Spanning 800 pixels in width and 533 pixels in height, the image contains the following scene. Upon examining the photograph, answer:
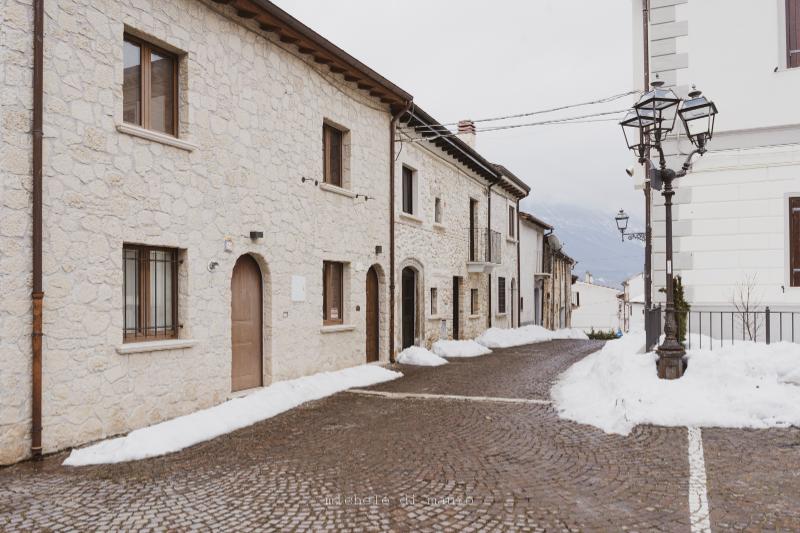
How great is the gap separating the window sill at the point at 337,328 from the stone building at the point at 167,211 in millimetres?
47

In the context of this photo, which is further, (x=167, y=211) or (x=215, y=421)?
(x=167, y=211)

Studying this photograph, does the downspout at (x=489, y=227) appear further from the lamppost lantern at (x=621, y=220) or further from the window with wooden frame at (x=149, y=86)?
the window with wooden frame at (x=149, y=86)

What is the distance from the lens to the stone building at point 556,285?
31.0m

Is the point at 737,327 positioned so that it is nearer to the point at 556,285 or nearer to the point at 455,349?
the point at 455,349

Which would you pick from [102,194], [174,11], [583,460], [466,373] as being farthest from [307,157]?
[583,460]

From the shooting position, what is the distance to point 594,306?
55469mm

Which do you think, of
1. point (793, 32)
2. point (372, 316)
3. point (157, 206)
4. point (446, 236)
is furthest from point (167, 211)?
point (446, 236)

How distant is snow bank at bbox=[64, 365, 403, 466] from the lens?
248 inches

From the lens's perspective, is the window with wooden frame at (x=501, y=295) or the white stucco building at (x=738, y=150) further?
the window with wooden frame at (x=501, y=295)

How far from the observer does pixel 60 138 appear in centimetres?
658

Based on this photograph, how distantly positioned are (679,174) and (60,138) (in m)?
7.93

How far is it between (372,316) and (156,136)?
7.15 meters

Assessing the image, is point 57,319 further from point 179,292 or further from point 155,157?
point 155,157

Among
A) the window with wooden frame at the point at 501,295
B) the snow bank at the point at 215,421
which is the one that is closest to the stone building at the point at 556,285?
the window with wooden frame at the point at 501,295
